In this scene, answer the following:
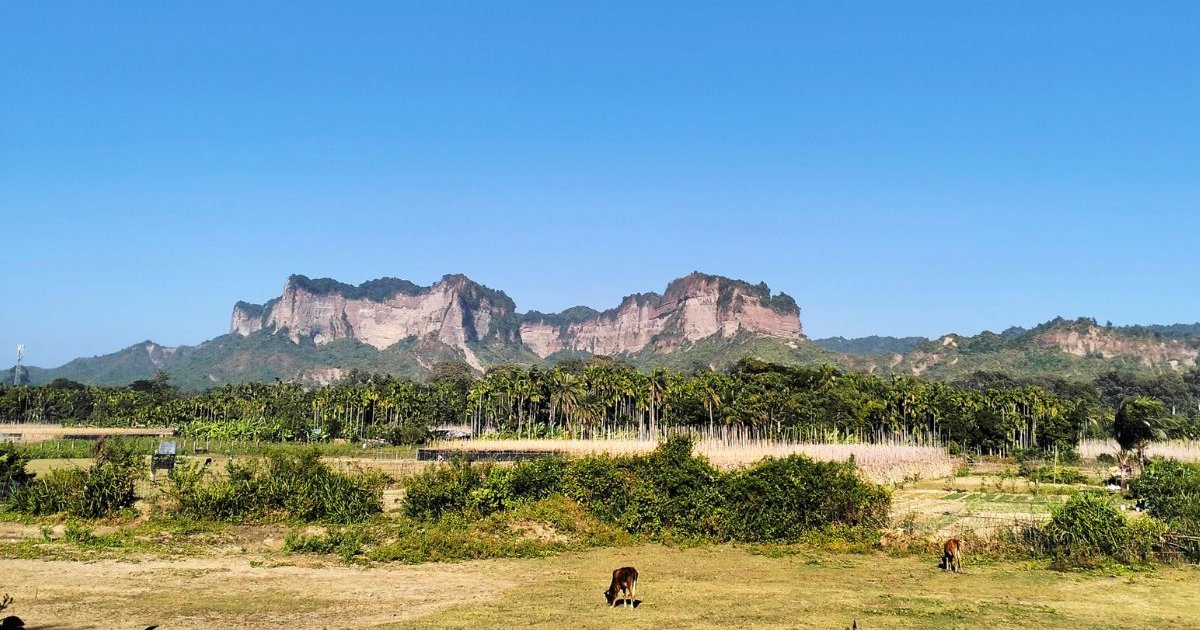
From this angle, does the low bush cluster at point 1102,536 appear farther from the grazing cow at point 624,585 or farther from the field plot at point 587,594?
the grazing cow at point 624,585

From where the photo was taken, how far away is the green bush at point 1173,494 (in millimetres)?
21139

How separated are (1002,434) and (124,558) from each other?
76126 mm

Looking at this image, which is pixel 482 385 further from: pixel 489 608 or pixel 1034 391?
pixel 489 608

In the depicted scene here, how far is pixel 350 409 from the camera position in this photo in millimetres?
109125

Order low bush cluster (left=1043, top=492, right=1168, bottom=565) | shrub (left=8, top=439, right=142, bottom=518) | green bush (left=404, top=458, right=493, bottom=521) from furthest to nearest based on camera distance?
shrub (left=8, top=439, right=142, bottom=518), green bush (left=404, top=458, right=493, bottom=521), low bush cluster (left=1043, top=492, right=1168, bottom=565)

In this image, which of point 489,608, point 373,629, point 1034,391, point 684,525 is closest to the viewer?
point 373,629

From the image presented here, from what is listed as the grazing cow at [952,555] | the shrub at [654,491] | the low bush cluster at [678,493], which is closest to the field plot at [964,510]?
the low bush cluster at [678,493]

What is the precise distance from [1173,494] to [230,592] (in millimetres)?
26564

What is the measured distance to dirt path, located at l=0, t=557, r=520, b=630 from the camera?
14758 millimetres

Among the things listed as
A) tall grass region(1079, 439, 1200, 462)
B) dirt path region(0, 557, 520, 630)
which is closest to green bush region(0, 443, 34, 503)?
dirt path region(0, 557, 520, 630)

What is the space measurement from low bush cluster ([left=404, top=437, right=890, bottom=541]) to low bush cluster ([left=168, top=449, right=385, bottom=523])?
6.37ft

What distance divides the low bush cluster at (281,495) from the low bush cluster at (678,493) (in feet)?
6.37

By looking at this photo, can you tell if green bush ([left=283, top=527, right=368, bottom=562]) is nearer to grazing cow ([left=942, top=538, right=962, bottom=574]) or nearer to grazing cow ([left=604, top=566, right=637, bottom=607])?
grazing cow ([left=604, top=566, right=637, bottom=607])

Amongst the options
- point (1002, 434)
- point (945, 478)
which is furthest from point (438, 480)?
point (1002, 434)
